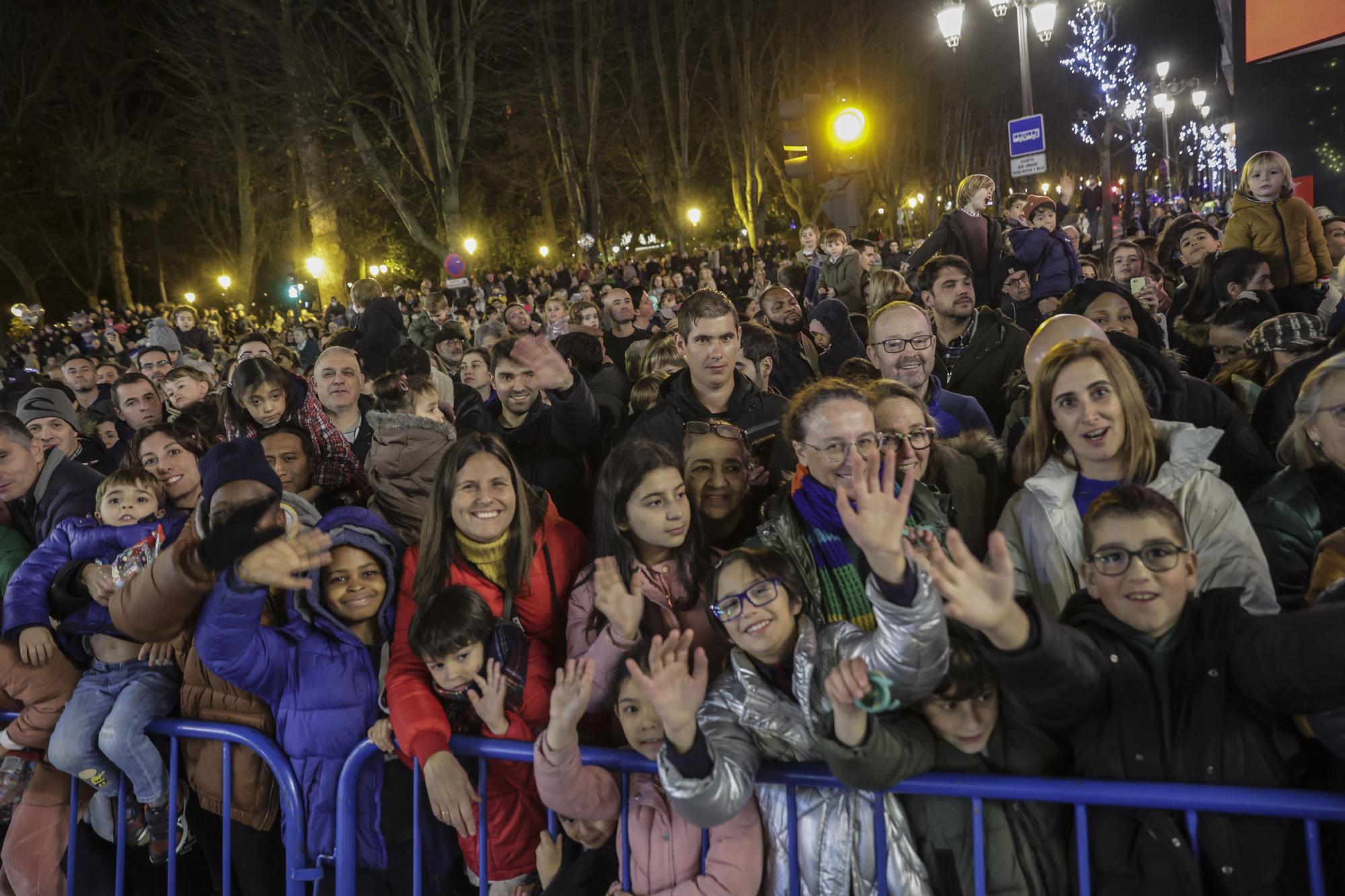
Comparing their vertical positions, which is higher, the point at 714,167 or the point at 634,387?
the point at 714,167

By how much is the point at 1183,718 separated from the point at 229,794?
3.28 meters

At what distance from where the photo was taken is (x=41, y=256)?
39.9 metres

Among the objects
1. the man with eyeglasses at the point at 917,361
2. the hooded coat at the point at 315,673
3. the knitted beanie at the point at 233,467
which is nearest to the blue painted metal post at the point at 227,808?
the hooded coat at the point at 315,673

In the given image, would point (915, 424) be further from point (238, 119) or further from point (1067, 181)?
point (238, 119)

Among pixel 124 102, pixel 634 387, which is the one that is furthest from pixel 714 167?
pixel 634 387

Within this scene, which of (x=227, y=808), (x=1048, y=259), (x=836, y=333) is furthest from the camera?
(x=1048, y=259)

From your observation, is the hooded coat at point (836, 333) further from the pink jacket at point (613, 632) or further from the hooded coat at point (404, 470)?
the pink jacket at point (613, 632)

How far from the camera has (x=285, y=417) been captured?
207 inches

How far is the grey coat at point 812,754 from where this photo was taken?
2.42m

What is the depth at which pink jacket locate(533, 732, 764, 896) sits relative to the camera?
277cm

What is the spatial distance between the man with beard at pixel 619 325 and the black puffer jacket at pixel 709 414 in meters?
4.67

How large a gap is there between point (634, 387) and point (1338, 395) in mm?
3451

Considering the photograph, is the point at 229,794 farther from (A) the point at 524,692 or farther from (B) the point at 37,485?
(B) the point at 37,485

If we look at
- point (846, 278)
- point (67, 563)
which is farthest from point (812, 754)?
point (846, 278)
